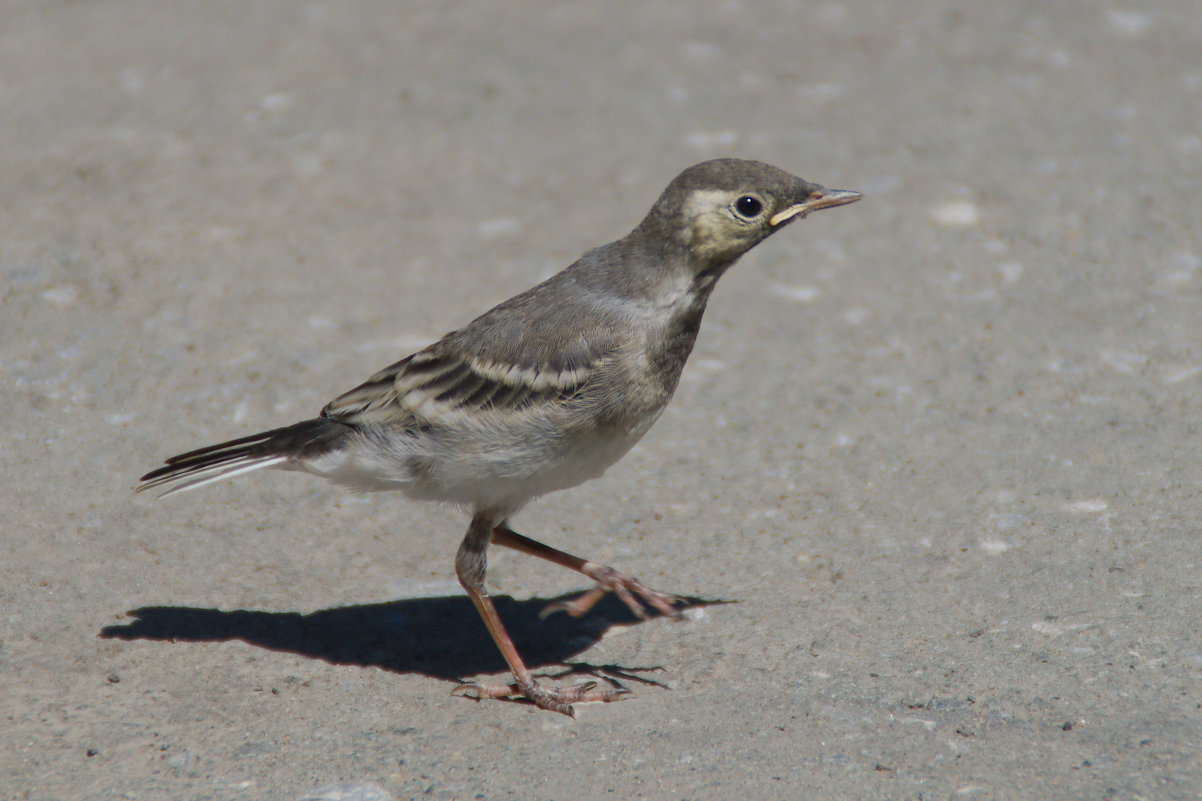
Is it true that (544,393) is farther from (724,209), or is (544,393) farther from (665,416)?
(665,416)

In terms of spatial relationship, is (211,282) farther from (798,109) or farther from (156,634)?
(798,109)

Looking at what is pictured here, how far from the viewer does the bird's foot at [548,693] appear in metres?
4.75

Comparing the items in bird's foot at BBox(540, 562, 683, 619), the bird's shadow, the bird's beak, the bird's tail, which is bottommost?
the bird's shadow

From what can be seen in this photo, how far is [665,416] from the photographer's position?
22.5ft

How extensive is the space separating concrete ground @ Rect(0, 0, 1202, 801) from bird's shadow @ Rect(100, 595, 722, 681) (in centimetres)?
2

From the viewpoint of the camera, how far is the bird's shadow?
200 inches

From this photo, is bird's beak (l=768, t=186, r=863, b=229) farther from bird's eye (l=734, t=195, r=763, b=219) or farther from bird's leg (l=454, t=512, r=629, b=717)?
bird's leg (l=454, t=512, r=629, b=717)

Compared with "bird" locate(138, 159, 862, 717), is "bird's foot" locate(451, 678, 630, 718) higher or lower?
lower

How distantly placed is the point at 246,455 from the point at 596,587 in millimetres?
1671

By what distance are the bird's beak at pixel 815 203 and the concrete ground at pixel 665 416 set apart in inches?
63.4

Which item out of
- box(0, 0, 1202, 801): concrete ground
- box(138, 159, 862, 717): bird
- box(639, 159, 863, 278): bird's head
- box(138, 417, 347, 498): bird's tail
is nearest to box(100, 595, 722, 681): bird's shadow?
box(0, 0, 1202, 801): concrete ground

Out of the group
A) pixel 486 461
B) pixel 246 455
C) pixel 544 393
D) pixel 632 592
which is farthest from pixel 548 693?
pixel 246 455

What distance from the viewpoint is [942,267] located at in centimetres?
779

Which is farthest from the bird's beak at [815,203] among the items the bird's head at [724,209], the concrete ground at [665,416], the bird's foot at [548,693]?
the bird's foot at [548,693]
